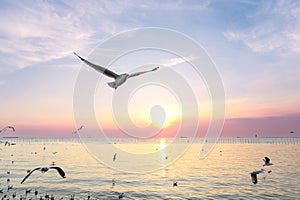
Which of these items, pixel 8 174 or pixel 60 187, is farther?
pixel 8 174

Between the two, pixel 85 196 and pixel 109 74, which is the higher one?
pixel 109 74

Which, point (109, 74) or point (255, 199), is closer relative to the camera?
point (109, 74)

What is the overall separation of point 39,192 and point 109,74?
1311 inches

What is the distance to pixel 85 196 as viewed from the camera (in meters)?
38.4

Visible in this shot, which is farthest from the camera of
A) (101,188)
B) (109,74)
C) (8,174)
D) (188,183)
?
(8,174)

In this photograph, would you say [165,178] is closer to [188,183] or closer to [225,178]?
[188,183]

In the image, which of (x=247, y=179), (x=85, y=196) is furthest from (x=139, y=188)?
(x=247, y=179)

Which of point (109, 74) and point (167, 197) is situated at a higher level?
point (109, 74)

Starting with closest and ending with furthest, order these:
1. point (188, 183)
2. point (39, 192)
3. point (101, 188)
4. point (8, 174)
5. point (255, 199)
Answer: point (255, 199)
point (39, 192)
point (101, 188)
point (188, 183)
point (8, 174)

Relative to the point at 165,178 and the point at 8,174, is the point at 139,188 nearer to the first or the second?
the point at 165,178

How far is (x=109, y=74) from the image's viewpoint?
529 inches

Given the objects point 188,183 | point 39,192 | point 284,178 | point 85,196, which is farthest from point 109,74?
point 284,178

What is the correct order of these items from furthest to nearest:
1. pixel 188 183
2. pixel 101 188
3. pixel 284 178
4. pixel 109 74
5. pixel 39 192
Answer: pixel 284 178
pixel 188 183
pixel 101 188
pixel 39 192
pixel 109 74

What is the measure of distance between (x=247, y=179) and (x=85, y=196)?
94.3 feet
